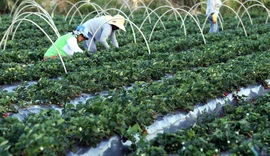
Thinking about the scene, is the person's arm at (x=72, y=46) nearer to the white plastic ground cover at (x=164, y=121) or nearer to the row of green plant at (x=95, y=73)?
the row of green plant at (x=95, y=73)

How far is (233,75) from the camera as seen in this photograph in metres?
A: 6.64

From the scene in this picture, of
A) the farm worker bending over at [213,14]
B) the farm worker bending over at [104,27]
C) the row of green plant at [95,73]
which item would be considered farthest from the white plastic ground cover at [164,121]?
the farm worker bending over at [213,14]

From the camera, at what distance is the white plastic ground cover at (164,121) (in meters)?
4.46

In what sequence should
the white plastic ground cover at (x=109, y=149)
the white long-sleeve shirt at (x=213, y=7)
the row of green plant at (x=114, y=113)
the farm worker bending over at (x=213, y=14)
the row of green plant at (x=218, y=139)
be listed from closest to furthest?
the row of green plant at (x=114, y=113), the row of green plant at (x=218, y=139), the white plastic ground cover at (x=109, y=149), the farm worker bending over at (x=213, y=14), the white long-sleeve shirt at (x=213, y=7)

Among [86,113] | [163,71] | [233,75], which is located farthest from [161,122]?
[163,71]

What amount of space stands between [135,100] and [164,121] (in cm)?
42

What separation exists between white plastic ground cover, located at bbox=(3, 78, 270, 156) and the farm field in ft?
0.22

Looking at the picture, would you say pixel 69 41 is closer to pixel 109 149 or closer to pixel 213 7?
pixel 109 149

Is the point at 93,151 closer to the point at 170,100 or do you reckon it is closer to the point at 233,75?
the point at 170,100

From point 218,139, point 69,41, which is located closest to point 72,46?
point 69,41

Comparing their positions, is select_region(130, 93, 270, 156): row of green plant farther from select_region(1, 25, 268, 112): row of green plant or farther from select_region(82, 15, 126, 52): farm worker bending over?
select_region(82, 15, 126, 52): farm worker bending over

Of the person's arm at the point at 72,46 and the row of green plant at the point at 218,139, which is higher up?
the row of green plant at the point at 218,139

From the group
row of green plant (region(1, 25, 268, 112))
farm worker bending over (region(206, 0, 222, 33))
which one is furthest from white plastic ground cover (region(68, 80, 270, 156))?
farm worker bending over (region(206, 0, 222, 33))

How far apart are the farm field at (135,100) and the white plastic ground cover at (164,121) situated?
0.07 metres
